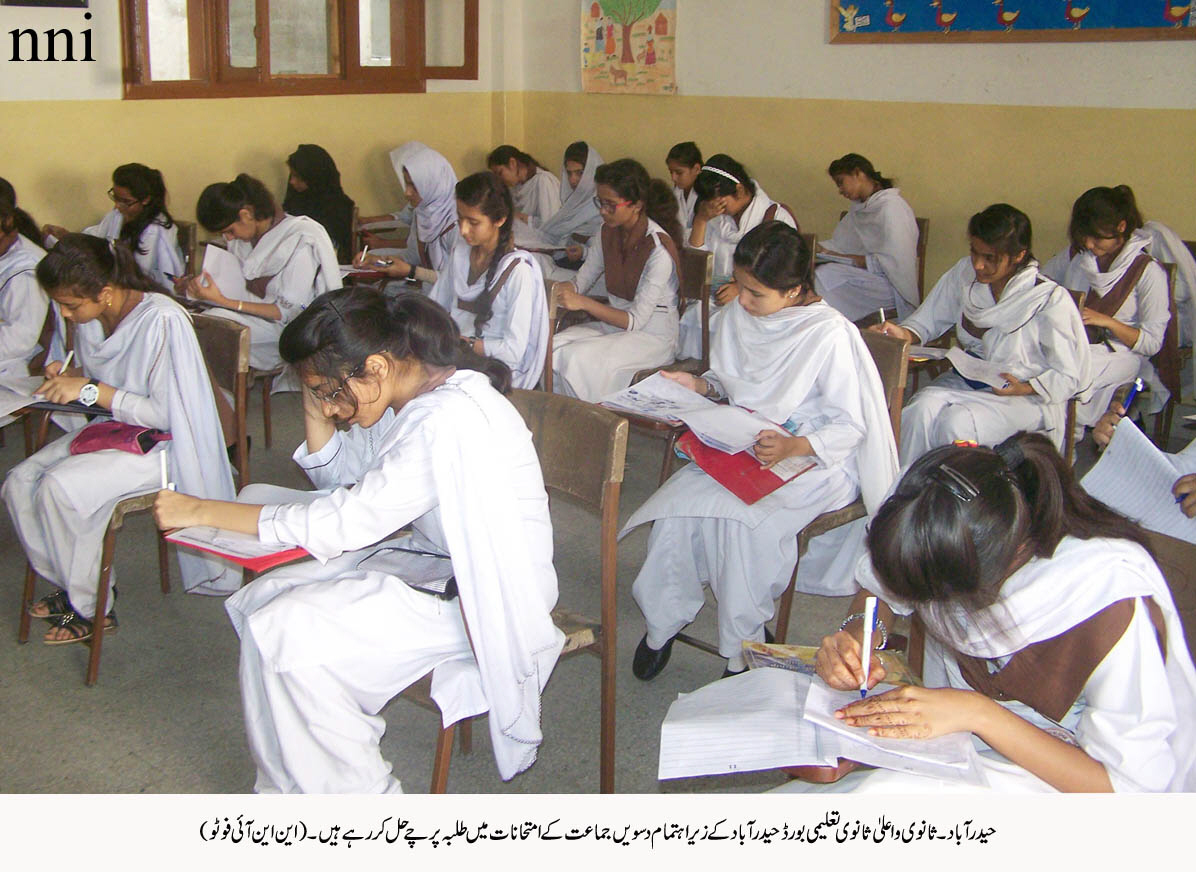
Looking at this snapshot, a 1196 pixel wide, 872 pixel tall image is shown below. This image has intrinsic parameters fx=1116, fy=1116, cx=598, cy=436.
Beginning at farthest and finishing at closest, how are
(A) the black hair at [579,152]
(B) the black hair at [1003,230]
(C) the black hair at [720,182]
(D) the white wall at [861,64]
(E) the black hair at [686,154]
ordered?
(A) the black hair at [579,152], (E) the black hair at [686,154], (C) the black hair at [720,182], (D) the white wall at [861,64], (B) the black hair at [1003,230]

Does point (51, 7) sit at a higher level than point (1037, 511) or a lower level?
higher

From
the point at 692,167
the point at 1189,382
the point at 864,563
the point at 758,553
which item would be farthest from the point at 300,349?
the point at 692,167

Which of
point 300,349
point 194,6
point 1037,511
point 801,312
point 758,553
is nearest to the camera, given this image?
point 1037,511

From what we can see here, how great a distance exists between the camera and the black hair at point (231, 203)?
171 inches

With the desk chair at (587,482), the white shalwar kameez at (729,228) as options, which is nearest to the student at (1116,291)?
the white shalwar kameez at (729,228)

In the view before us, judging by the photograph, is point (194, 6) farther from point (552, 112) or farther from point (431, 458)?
point (431, 458)

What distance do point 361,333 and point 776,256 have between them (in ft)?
3.93

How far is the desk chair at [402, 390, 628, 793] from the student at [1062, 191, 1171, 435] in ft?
8.40

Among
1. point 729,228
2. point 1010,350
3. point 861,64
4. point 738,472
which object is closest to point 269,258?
point 729,228

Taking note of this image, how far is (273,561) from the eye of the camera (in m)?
1.90

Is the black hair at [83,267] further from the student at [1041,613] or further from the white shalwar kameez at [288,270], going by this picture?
the student at [1041,613]

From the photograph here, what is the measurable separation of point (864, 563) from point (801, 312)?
1.16 m

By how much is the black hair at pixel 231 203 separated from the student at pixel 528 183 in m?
2.59

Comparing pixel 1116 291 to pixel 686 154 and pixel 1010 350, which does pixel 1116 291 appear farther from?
pixel 686 154
